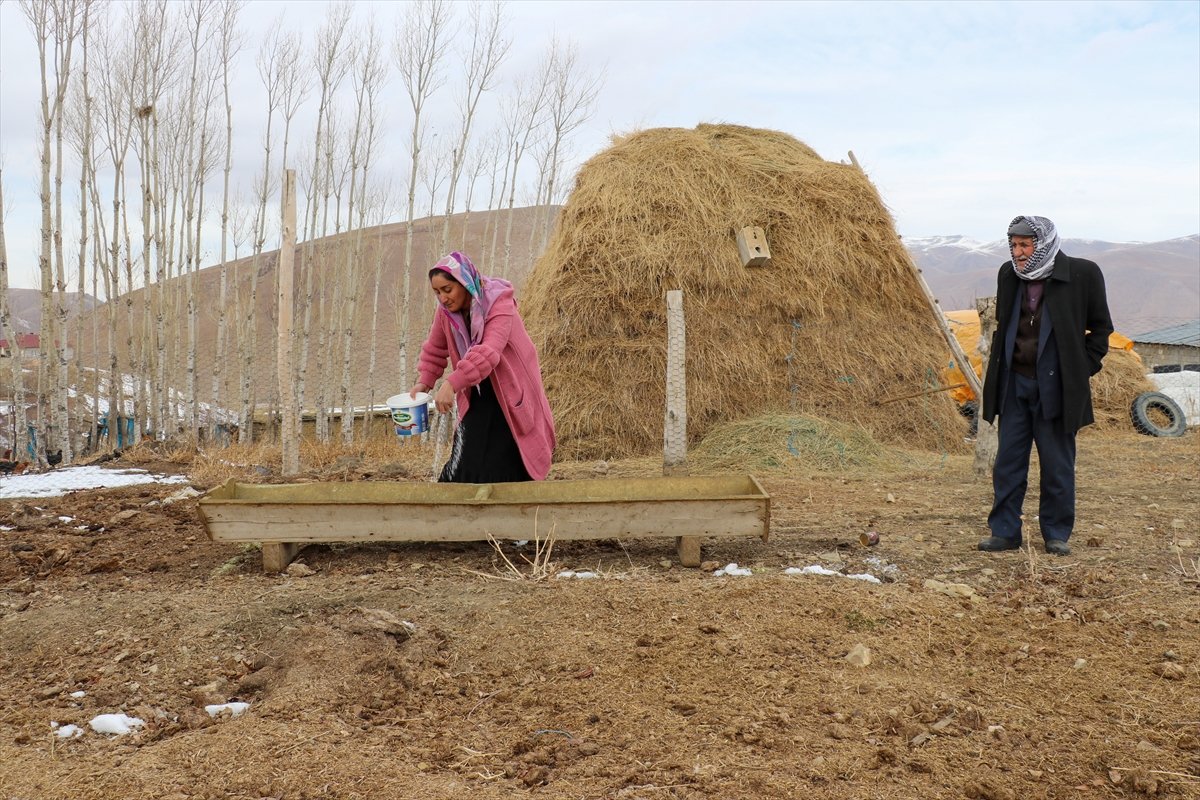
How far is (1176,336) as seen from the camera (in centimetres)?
1817

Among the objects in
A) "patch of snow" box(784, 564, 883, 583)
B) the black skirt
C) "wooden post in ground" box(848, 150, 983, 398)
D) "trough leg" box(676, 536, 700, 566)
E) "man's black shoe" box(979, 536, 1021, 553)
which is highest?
"wooden post in ground" box(848, 150, 983, 398)

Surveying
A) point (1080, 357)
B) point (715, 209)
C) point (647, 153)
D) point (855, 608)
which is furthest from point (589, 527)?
point (647, 153)

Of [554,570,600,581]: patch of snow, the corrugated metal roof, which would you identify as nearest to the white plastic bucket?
[554,570,600,581]: patch of snow

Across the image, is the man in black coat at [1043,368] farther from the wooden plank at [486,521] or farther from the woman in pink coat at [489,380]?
the woman in pink coat at [489,380]

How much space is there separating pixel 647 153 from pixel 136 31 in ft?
26.4

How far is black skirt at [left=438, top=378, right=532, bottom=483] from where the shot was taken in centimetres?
449

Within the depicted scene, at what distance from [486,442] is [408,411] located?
531 mm

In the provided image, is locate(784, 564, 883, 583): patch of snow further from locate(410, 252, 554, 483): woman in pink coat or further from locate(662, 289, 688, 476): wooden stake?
locate(662, 289, 688, 476): wooden stake

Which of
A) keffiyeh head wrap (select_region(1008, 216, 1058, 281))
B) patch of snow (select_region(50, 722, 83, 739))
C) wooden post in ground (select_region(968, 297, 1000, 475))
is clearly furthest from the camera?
wooden post in ground (select_region(968, 297, 1000, 475))

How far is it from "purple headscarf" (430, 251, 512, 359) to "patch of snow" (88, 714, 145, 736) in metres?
2.18

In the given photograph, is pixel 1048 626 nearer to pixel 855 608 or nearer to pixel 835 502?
pixel 855 608

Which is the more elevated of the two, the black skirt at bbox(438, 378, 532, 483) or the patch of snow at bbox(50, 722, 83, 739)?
the black skirt at bbox(438, 378, 532, 483)

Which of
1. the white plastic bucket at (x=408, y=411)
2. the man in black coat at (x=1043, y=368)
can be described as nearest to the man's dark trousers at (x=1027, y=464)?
the man in black coat at (x=1043, y=368)

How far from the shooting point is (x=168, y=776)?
2.16 metres
